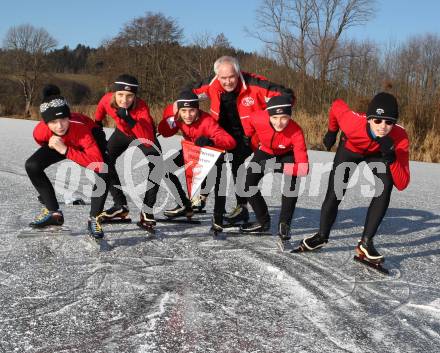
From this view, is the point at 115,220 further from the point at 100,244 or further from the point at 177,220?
the point at 100,244

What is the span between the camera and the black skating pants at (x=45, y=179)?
14.4ft

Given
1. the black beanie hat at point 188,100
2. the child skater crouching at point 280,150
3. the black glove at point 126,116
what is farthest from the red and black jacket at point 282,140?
the black glove at point 126,116

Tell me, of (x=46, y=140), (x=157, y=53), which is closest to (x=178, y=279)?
(x=46, y=140)

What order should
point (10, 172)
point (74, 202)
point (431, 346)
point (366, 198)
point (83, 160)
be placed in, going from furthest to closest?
point (10, 172), point (366, 198), point (74, 202), point (83, 160), point (431, 346)

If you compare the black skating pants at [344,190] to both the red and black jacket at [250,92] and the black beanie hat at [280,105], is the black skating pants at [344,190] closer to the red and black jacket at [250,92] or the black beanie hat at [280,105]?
the black beanie hat at [280,105]

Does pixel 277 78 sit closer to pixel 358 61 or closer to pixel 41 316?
pixel 358 61

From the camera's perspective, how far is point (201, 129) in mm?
4781

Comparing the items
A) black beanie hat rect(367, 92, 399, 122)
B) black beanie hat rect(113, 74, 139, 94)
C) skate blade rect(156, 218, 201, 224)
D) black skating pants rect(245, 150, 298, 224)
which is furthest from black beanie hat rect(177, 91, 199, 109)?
black beanie hat rect(367, 92, 399, 122)

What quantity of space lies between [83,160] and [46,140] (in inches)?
16.7

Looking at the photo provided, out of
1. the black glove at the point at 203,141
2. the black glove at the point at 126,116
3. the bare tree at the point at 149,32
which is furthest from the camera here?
the bare tree at the point at 149,32

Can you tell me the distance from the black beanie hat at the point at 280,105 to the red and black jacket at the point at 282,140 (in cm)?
14

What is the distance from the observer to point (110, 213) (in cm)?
500

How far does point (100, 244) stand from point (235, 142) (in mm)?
1648

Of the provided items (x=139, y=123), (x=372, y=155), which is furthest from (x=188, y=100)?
(x=372, y=155)
